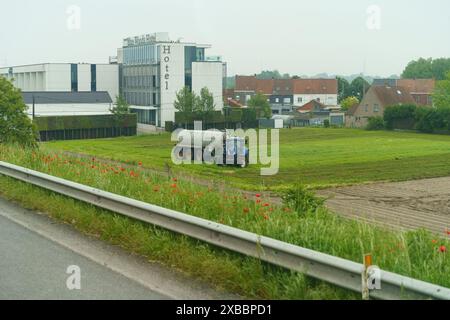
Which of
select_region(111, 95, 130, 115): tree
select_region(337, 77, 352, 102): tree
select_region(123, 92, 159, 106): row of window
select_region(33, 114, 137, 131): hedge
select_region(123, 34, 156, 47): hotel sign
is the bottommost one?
select_region(33, 114, 137, 131): hedge

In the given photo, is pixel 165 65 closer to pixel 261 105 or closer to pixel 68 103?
pixel 68 103

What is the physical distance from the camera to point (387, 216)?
25.5 meters

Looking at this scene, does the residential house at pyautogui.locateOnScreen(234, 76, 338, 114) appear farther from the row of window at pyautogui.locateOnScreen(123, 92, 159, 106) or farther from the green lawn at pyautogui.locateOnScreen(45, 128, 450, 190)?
the green lawn at pyautogui.locateOnScreen(45, 128, 450, 190)

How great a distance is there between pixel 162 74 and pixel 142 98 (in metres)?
6.39

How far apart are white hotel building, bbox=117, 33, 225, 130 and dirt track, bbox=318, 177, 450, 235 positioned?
69367 millimetres

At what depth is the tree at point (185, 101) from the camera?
333 feet

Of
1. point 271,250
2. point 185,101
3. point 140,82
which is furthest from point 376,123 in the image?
point 271,250

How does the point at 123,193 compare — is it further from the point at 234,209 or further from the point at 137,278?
the point at 137,278

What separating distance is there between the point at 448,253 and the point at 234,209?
3.21 meters

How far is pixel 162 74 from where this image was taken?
349 feet

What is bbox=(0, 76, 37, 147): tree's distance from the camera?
40969mm

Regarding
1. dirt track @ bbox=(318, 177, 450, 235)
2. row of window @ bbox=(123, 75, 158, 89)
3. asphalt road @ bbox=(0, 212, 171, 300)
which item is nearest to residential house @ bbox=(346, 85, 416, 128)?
row of window @ bbox=(123, 75, 158, 89)

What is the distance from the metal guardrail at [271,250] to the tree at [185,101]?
299ft
